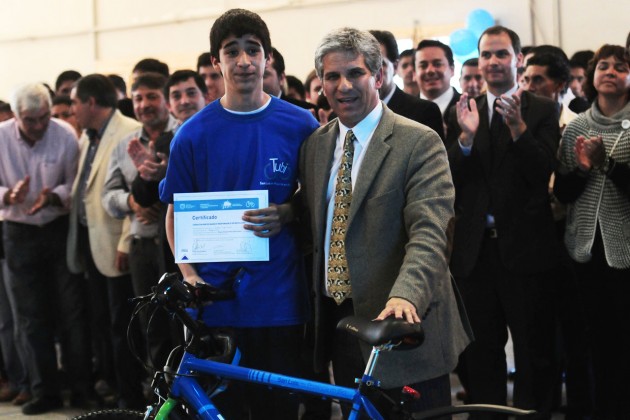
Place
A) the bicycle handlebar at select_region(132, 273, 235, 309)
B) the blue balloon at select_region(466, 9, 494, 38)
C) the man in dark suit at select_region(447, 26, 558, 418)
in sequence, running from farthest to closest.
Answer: the blue balloon at select_region(466, 9, 494, 38) → the man in dark suit at select_region(447, 26, 558, 418) → the bicycle handlebar at select_region(132, 273, 235, 309)

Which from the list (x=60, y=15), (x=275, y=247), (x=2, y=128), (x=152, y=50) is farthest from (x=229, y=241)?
(x=60, y=15)

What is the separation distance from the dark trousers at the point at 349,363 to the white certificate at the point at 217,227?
0.27 metres

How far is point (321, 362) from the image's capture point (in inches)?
113

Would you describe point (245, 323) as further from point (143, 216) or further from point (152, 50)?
point (152, 50)

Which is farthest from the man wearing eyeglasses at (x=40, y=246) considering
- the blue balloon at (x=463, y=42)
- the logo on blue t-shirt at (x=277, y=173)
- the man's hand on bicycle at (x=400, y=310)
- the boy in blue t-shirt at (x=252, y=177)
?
the blue balloon at (x=463, y=42)

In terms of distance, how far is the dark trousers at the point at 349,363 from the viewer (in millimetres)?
2748

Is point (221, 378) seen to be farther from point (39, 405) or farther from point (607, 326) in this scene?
point (39, 405)

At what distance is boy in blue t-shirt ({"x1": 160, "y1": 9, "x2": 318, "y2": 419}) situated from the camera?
9.68ft

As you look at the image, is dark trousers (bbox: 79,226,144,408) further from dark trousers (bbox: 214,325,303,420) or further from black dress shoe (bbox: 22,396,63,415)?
dark trousers (bbox: 214,325,303,420)

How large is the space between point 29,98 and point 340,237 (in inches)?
128

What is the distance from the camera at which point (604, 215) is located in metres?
4.16

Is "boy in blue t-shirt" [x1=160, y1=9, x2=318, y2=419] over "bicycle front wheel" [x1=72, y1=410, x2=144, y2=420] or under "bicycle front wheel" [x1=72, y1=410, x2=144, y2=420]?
over

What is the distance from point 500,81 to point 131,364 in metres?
2.42

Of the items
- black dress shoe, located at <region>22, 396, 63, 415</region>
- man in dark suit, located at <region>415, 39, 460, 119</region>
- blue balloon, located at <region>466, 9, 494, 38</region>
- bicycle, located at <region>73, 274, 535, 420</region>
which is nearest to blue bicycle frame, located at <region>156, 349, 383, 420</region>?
bicycle, located at <region>73, 274, 535, 420</region>
